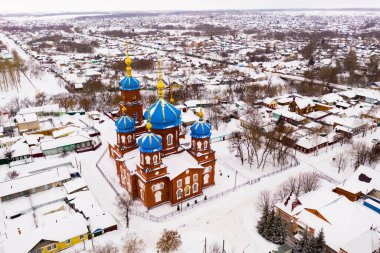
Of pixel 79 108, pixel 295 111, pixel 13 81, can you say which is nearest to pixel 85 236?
pixel 79 108

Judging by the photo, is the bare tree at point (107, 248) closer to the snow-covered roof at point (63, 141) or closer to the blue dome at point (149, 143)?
the blue dome at point (149, 143)

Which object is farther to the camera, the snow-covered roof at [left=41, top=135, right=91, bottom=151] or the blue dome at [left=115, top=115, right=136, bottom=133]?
the snow-covered roof at [left=41, top=135, right=91, bottom=151]

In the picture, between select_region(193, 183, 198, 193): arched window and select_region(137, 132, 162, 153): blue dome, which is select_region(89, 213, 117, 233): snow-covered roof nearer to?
select_region(137, 132, 162, 153): blue dome

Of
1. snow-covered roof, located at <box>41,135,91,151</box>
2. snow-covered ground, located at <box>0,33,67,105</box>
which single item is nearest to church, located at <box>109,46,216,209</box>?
snow-covered roof, located at <box>41,135,91,151</box>

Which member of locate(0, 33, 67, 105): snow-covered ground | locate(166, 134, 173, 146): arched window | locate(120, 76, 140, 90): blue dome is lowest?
locate(0, 33, 67, 105): snow-covered ground

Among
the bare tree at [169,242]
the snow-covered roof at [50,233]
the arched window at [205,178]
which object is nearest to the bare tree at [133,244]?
the bare tree at [169,242]

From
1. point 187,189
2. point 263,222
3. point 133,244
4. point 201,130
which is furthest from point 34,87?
point 263,222

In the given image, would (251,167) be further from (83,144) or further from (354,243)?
(83,144)
